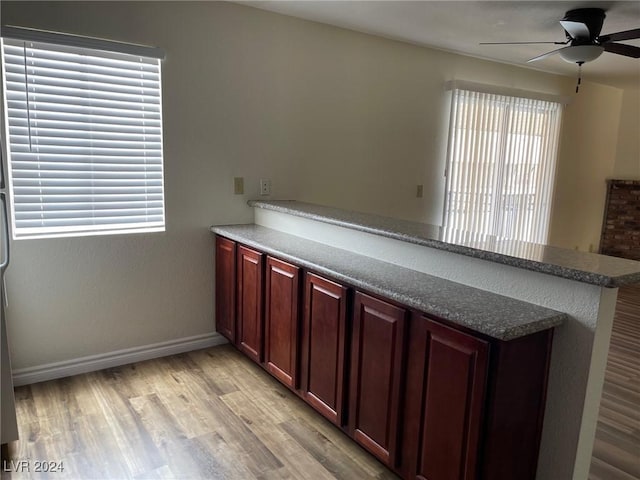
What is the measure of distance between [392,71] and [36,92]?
2587mm

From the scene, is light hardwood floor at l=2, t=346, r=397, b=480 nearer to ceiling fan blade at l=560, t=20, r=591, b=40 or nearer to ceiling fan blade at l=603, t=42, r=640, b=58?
ceiling fan blade at l=560, t=20, r=591, b=40

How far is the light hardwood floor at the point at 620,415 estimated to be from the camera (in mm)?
2119

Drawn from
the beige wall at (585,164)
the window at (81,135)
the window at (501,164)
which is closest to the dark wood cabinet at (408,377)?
the window at (81,135)

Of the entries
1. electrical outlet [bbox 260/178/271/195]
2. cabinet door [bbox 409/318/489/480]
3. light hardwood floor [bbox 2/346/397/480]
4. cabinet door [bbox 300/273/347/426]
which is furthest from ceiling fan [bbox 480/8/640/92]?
light hardwood floor [bbox 2/346/397/480]

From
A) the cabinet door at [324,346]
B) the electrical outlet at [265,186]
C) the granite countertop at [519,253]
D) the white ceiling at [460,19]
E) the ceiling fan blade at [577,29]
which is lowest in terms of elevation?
the cabinet door at [324,346]

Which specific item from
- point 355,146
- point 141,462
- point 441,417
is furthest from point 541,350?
point 355,146

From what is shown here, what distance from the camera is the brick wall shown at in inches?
227

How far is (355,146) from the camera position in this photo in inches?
147

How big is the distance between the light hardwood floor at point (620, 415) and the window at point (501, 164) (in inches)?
58.5

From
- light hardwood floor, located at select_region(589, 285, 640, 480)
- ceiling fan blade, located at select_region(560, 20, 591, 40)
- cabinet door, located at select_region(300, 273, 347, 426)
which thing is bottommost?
light hardwood floor, located at select_region(589, 285, 640, 480)

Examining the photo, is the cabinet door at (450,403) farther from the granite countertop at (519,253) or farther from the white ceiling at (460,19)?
the white ceiling at (460,19)

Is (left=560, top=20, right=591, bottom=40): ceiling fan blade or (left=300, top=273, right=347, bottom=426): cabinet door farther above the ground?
(left=560, top=20, right=591, bottom=40): ceiling fan blade

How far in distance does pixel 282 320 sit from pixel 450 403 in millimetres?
1147

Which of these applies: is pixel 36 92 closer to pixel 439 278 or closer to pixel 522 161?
pixel 439 278
